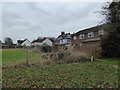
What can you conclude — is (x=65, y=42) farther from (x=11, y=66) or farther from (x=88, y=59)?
(x=11, y=66)

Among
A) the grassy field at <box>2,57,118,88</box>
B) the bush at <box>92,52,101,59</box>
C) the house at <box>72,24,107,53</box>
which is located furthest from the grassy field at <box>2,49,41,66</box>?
the house at <box>72,24,107,53</box>

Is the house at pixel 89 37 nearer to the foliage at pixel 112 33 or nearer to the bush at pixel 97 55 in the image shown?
the bush at pixel 97 55

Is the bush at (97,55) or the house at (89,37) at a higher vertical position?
the house at (89,37)

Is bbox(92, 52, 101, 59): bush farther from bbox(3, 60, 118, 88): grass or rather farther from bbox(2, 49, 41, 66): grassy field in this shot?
bbox(3, 60, 118, 88): grass

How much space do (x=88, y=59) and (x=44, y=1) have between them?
298 inches

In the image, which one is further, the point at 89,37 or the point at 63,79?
the point at 89,37

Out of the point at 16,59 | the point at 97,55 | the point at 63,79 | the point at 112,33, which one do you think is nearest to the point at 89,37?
the point at 97,55

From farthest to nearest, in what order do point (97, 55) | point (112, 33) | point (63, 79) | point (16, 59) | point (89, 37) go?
point (89, 37) < point (97, 55) < point (112, 33) < point (16, 59) < point (63, 79)

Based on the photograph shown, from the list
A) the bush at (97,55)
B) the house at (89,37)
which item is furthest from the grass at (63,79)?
the house at (89,37)

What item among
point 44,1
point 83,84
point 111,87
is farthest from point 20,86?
point 44,1

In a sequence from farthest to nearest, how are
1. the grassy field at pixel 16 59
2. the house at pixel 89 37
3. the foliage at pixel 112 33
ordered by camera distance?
1. the house at pixel 89 37
2. the foliage at pixel 112 33
3. the grassy field at pixel 16 59

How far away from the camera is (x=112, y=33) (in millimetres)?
17625

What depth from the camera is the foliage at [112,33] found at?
56.9 ft

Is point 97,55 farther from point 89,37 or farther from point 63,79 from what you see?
point 89,37
